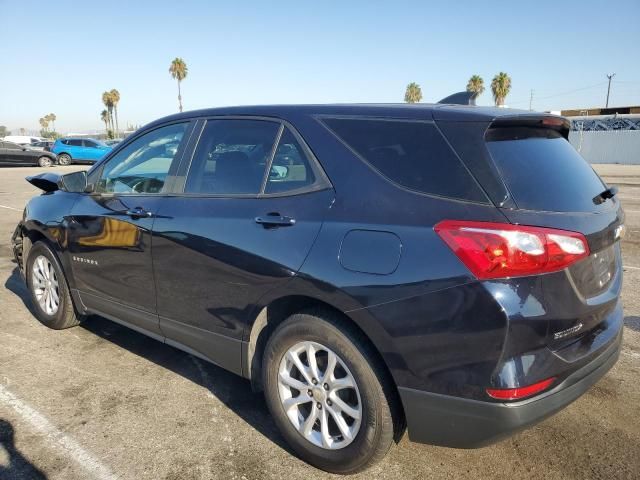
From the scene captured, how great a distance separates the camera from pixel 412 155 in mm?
2201

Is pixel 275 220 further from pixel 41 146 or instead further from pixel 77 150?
pixel 41 146

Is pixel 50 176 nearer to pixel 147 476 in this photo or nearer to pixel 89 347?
pixel 89 347

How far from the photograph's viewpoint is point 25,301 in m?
5.04

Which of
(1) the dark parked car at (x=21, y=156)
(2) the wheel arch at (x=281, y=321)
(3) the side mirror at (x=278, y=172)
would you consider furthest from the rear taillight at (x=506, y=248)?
(1) the dark parked car at (x=21, y=156)

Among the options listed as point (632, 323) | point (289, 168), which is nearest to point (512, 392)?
point (289, 168)

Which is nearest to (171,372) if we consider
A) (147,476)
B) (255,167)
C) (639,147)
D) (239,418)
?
(239,418)

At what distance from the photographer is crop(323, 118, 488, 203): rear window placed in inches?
81.2

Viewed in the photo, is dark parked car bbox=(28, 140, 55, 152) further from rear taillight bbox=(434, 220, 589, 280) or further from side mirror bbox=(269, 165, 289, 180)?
rear taillight bbox=(434, 220, 589, 280)

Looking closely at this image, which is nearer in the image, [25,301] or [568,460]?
[568,460]

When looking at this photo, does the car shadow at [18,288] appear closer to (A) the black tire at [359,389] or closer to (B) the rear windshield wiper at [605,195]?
(A) the black tire at [359,389]

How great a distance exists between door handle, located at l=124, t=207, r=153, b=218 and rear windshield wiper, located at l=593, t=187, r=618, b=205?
8.21 feet

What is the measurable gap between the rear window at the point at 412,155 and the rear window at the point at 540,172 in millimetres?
174

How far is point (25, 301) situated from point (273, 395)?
3.71 meters

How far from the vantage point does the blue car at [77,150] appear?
2906 centimetres
